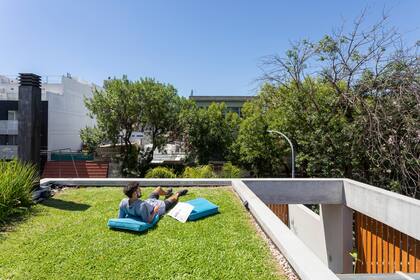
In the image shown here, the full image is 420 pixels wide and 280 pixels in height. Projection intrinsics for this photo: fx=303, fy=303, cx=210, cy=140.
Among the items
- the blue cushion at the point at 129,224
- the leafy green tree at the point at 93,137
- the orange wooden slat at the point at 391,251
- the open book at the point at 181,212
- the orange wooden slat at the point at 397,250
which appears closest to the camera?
the blue cushion at the point at 129,224

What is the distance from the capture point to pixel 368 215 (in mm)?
6340

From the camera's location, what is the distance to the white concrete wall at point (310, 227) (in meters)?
8.55

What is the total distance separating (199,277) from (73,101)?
85.7ft

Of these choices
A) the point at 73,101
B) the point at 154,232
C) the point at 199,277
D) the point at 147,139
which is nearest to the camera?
the point at 199,277

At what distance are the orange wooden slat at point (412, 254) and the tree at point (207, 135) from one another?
1236 cm

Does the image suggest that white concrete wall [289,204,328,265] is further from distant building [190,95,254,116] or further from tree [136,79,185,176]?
distant building [190,95,254,116]

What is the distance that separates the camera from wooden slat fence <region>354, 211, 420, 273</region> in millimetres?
5371

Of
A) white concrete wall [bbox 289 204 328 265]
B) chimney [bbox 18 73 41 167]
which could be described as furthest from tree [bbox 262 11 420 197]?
chimney [bbox 18 73 41 167]

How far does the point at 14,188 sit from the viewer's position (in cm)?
481

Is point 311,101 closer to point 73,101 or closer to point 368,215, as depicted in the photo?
point 368,215

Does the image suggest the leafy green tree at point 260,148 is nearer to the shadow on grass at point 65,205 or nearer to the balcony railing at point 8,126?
the shadow on grass at point 65,205

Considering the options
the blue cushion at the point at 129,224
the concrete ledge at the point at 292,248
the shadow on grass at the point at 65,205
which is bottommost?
the shadow on grass at the point at 65,205

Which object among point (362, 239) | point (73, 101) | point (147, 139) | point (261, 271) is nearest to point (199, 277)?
point (261, 271)

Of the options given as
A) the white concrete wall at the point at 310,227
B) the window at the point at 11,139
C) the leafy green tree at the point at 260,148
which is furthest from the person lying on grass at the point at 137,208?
the window at the point at 11,139
